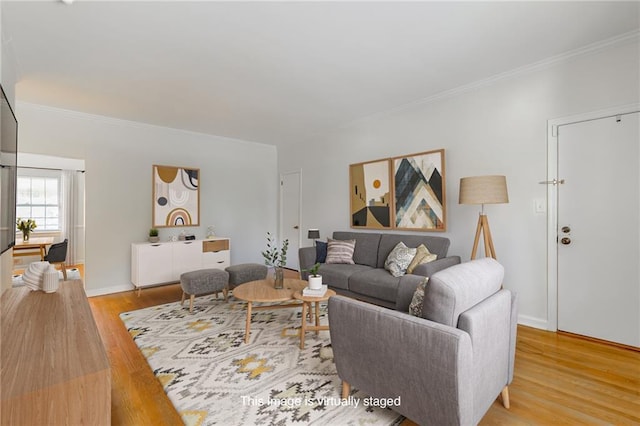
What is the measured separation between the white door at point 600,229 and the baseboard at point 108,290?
550 centimetres

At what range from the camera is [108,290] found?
4414mm

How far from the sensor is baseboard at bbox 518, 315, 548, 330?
9.76 ft

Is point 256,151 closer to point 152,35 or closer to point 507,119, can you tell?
point 152,35

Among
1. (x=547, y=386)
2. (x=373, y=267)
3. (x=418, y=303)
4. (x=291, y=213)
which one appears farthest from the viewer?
(x=291, y=213)

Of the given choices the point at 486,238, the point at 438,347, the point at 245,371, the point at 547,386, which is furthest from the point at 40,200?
the point at 547,386

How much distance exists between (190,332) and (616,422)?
319 centimetres

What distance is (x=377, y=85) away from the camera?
11.3 ft

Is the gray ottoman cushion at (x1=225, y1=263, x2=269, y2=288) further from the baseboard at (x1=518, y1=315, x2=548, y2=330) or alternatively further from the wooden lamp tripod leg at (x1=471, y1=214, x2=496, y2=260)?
the baseboard at (x1=518, y1=315, x2=548, y2=330)

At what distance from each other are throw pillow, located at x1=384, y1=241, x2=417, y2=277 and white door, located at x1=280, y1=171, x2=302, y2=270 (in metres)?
2.58

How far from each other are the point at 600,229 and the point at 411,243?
1755 mm

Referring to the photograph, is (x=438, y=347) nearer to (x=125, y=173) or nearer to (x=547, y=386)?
(x=547, y=386)

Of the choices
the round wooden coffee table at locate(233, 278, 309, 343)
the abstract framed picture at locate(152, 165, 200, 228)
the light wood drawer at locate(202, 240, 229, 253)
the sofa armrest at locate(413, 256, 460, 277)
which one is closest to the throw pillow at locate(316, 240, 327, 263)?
the round wooden coffee table at locate(233, 278, 309, 343)

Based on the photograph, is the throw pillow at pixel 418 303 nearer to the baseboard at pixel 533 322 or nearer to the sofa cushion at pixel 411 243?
the sofa cushion at pixel 411 243

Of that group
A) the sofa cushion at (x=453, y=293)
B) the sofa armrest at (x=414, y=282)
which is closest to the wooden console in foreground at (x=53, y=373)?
the sofa cushion at (x=453, y=293)
